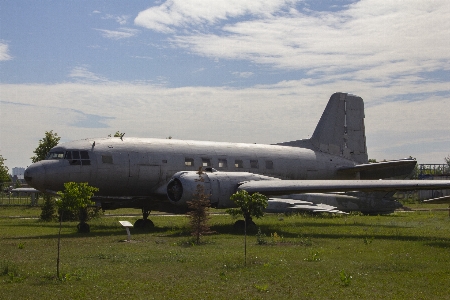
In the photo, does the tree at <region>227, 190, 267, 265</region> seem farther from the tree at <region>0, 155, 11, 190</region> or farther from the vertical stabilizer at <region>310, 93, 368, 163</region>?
the tree at <region>0, 155, 11, 190</region>

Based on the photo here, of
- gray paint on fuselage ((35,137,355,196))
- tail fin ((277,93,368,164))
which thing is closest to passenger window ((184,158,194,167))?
gray paint on fuselage ((35,137,355,196))

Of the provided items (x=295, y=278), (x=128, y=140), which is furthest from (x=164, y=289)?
(x=128, y=140)

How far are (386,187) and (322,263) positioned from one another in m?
9.20

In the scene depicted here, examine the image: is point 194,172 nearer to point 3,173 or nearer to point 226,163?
point 226,163

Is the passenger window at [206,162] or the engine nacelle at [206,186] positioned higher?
the passenger window at [206,162]

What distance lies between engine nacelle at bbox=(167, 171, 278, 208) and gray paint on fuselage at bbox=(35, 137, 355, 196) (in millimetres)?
2230

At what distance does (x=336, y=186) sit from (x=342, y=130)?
49.6ft

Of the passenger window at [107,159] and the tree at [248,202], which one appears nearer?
the tree at [248,202]

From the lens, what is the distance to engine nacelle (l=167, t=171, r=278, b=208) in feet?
85.7

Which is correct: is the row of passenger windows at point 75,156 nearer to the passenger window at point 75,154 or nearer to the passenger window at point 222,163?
the passenger window at point 75,154

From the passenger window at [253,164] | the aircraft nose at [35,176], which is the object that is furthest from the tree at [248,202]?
the aircraft nose at [35,176]

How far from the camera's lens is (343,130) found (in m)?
39.5

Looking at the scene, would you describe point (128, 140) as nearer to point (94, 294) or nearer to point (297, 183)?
point (297, 183)

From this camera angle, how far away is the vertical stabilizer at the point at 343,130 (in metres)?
38.8
